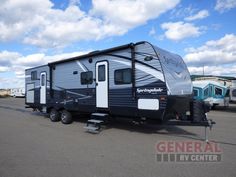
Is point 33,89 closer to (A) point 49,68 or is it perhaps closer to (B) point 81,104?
(A) point 49,68

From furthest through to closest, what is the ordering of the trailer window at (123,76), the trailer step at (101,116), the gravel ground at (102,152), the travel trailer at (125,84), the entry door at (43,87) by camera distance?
the entry door at (43,87)
the trailer step at (101,116)
the trailer window at (123,76)
the travel trailer at (125,84)
the gravel ground at (102,152)

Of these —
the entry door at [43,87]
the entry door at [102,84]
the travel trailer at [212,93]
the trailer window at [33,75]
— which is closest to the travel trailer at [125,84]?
the entry door at [102,84]

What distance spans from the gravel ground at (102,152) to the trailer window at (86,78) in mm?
2089

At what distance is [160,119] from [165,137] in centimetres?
73

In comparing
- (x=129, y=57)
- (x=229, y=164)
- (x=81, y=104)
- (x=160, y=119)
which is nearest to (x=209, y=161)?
(x=229, y=164)

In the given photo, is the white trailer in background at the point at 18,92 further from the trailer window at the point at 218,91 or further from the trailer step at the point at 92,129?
the trailer step at the point at 92,129

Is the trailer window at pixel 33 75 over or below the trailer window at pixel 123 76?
over

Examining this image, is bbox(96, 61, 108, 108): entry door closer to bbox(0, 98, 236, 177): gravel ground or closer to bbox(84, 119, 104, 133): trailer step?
bbox(84, 119, 104, 133): trailer step

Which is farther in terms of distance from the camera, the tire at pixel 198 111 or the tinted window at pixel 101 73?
the tinted window at pixel 101 73

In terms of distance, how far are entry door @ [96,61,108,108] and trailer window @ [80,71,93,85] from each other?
0.50 meters

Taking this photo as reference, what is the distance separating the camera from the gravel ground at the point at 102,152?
6.09m

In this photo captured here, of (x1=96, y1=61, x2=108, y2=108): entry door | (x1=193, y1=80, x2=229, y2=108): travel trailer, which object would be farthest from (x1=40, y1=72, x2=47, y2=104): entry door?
(x1=193, y1=80, x2=229, y2=108): travel trailer

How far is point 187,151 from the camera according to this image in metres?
7.79

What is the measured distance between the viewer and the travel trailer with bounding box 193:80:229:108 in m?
22.2
